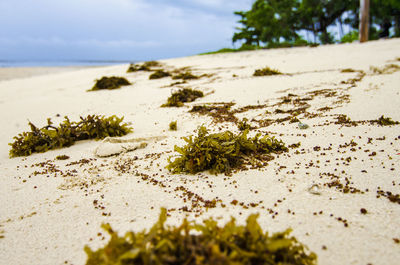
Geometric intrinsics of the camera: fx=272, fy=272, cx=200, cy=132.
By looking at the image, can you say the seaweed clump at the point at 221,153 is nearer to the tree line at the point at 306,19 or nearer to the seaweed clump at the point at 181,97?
the seaweed clump at the point at 181,97

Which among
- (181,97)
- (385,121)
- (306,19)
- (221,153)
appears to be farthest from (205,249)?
(306,19)

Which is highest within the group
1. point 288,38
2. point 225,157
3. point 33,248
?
point 288,38

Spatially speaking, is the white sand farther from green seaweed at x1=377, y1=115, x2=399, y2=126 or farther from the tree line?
the tree line

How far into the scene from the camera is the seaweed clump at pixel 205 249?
144 centimetres

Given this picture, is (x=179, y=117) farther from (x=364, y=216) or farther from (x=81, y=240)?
(x=364, y=216)

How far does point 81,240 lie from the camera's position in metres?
2.22

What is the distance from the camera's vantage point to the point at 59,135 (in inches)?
183

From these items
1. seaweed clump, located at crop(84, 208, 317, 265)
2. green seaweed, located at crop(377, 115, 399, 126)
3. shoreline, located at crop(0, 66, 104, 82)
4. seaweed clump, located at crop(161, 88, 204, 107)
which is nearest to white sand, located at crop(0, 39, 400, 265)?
green seaweed, located at crop(377, 115, 399, 126)

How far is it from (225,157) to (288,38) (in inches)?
1438

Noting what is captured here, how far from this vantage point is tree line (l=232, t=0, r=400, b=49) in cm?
3197

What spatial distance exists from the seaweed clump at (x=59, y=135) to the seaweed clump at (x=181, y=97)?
66.9 inches

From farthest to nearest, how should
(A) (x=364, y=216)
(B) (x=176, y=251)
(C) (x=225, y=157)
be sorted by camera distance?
(C) (x=225, y=157) → (A) (x=364, y=216) → (B) (x=176, y=251)

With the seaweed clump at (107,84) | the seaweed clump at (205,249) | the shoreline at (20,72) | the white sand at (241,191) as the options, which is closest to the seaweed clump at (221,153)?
the white sand at (241,191)

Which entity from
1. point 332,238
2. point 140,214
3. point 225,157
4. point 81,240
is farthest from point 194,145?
point 332,238
